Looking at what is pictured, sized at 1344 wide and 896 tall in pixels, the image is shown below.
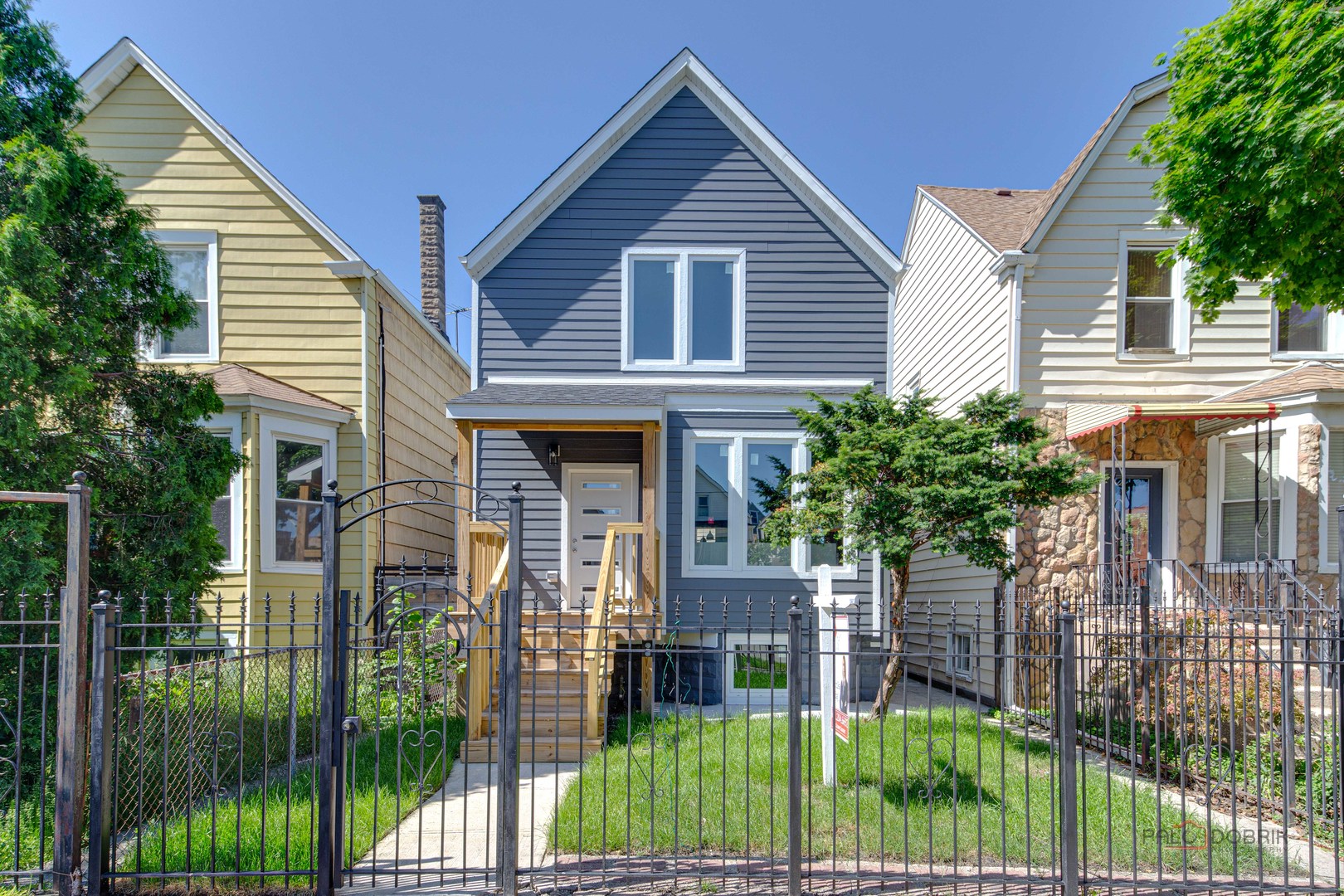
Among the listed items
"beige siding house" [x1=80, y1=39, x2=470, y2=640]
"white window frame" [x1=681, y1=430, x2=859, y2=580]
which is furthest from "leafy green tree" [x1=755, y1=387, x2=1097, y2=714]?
"beige siding house" [x1=80, y1=39, x2=470, y2=640]

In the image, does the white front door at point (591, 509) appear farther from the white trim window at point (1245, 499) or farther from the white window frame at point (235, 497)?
the white trim window at point (1245, 499)

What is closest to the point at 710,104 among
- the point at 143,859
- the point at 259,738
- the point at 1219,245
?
the point at 1219,245

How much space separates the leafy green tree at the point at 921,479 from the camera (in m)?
8.55

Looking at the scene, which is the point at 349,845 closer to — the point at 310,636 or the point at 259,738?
the point at 259,738

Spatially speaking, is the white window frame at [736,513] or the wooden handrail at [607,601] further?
the white window frame at [736,513]

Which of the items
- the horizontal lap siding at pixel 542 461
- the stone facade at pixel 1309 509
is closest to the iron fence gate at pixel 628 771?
the stone facade at pixel 1309 509

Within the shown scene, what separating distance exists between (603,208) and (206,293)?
5.63 meters

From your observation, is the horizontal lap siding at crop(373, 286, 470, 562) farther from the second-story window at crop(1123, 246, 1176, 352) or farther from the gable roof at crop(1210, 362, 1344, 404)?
the gable roof at crop(1210, 362, 1344, 404)

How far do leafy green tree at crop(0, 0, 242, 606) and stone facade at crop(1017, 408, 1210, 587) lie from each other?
9.19 meters

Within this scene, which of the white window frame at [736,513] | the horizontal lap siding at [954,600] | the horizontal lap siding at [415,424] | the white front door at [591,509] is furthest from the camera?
the horizontal lap siding at [415,424]

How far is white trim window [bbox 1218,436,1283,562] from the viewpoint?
1078cm

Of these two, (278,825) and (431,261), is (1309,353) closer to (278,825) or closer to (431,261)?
(278,825)

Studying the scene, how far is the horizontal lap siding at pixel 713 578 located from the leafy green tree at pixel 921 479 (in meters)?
2.55

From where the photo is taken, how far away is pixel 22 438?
6.75 meters
